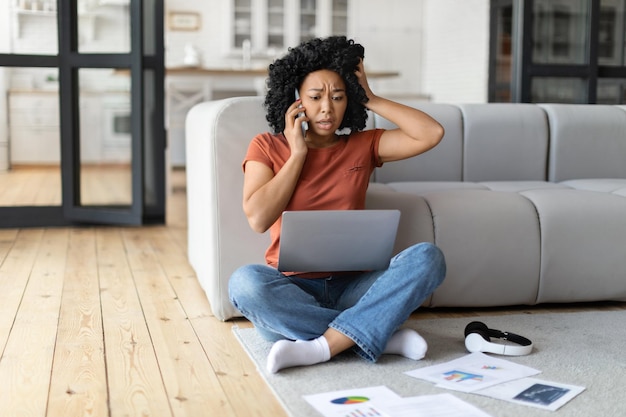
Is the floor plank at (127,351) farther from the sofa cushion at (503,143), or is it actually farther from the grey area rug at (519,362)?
the sofa cushion at (503,143)

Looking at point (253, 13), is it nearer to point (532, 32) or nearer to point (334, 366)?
point (532, 32)

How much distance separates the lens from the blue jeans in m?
2.06

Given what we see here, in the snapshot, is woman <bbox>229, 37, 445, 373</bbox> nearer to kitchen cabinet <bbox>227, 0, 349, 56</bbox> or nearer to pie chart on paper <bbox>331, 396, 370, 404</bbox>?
pie chart on paper <bbox>331, 396, 370, 404</bbox>

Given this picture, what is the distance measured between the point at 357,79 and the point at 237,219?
643 millimetres

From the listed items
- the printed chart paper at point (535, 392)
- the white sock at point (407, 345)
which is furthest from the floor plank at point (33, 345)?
the printed chart paper at point (535, 392)

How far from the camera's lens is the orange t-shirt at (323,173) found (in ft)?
7.34

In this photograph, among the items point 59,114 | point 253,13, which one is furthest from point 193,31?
point 59,114

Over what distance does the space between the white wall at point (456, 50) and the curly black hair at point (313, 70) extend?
579 centimetres

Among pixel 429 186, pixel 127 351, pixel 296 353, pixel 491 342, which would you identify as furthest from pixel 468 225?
pixel 127 351

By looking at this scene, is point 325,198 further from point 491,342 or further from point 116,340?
point 116,340

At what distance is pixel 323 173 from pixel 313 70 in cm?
29

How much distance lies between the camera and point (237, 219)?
258 cm

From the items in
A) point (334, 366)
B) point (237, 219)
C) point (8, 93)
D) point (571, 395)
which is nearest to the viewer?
point (571, 395)

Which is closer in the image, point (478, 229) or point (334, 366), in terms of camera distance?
point (334, 366)
